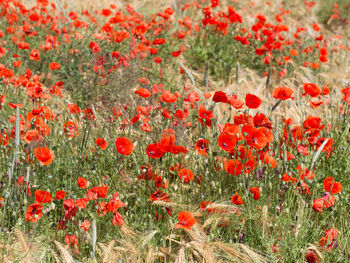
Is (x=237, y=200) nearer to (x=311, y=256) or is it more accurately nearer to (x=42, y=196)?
(x=311, y=256)

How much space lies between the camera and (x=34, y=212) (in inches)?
78.4

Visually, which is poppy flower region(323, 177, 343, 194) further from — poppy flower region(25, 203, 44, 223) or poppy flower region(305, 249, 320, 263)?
poppy flower region(25, 203, 44, 223)

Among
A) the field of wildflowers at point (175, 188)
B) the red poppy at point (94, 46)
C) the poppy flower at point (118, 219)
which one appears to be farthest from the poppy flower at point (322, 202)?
the red poppy at point (94, 46)

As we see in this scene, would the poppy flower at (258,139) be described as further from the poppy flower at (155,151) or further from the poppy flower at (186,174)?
the poppy flower at (155,151)

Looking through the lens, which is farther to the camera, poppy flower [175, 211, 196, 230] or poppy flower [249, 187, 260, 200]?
poppy flower [249, 187, 260, 200]

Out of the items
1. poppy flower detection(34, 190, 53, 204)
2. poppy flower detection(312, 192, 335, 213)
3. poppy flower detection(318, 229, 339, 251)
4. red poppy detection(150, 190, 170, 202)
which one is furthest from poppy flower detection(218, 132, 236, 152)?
poppy flower detection(34, 190, 53, 204)

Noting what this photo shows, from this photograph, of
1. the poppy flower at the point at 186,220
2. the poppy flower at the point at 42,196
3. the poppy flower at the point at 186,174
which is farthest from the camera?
the poppy flower at the point at 186,174

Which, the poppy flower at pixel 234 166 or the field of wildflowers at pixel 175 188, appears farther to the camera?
the poppy flower at pixel 234 166

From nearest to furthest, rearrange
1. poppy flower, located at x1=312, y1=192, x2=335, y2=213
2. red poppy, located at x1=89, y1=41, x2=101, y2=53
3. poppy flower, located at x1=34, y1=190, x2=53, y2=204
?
poppy flower, located at x1=34, y1=190, x2=53, y2=204 → poppy flower, located at x1=312, y1=192, x2=335, y2=213 → red poppy, located at x1=89, y1=41, x2=101, y2=53

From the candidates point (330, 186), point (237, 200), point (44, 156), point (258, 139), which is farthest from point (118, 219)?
point (330, 186)

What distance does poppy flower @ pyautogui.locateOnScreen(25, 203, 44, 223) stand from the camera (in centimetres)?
195

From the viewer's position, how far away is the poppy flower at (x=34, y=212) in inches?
76.6

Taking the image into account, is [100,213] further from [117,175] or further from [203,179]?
[203,179]

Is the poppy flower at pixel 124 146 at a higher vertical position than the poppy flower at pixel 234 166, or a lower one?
higher
